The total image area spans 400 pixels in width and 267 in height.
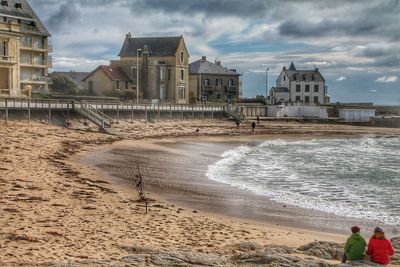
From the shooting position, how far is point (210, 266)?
9688 millimetres

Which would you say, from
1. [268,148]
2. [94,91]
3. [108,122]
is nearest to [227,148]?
[268,148]

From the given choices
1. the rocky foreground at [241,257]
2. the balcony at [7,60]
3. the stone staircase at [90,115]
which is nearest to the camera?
the rocky foreground at [241,257]

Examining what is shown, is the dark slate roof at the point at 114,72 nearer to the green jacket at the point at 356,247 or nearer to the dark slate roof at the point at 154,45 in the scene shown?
the dark slate roof at the point at 154,45

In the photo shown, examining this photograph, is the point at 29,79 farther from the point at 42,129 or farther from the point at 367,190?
the point at 367,190

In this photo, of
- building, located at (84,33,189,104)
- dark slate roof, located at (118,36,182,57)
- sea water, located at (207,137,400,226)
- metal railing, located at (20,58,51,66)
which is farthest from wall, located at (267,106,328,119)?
sea water, located at (207,137,400,226)

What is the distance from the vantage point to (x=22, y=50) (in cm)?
6062

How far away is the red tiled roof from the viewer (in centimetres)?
7794

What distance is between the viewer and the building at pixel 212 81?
95.4 m

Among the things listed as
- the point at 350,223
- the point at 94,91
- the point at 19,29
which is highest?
the point at 19,29

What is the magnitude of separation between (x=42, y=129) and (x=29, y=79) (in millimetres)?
25311

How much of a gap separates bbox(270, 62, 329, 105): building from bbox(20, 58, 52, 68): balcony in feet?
195

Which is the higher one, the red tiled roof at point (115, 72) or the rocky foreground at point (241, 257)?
the red tiled roof at point (115, 72)

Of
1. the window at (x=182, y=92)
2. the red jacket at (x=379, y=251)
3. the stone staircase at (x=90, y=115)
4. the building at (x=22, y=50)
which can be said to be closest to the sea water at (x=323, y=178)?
the red jacket at (x=379, y=251)

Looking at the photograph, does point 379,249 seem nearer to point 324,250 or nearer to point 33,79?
point 324,250
